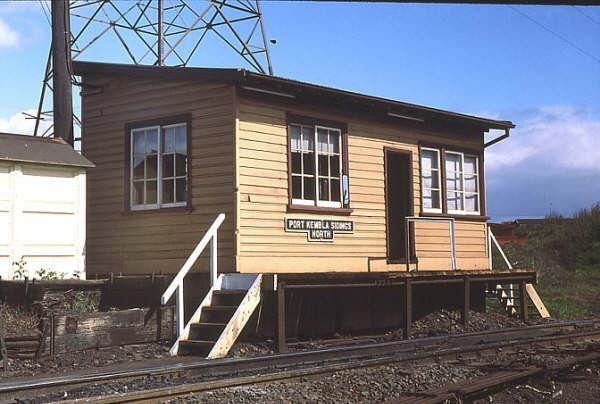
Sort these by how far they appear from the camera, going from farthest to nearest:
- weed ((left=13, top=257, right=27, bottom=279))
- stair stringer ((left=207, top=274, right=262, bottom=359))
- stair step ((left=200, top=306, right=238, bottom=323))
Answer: weed ((left=13, top=257, right=27, bottom=279))
stair step ((left=200, top=306, right=238, bottom=323))
stair stringer ((left=207, top=274, right=262, bottom=359))

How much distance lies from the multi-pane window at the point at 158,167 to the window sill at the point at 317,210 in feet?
6.47

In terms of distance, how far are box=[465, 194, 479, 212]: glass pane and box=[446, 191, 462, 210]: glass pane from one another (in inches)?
10.6

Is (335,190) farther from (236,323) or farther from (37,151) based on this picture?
(37,151)

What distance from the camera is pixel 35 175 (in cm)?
1202

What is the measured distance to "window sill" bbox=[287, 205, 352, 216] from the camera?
42.9 ft

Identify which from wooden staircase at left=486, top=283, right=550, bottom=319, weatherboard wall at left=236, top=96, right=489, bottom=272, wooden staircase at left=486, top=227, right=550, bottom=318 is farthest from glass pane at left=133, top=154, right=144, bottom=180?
wooden staircase at left=486, top=283, right=550, bottom=319

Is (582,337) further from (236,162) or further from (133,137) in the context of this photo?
(133,137)

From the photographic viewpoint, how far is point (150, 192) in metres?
13.5

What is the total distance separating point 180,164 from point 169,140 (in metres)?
0.56

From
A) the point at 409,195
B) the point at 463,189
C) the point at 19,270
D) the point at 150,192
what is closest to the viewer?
the point at 19,270

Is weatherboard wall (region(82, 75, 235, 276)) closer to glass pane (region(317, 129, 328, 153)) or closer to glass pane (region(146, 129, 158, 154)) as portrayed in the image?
glass pane (region(146, 129, 158, 154))

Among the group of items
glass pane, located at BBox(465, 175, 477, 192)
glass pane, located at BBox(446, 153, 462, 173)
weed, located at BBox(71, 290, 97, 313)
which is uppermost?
glass pane, located at BBox(446, 153, 462, 173)

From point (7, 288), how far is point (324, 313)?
5.63 meters

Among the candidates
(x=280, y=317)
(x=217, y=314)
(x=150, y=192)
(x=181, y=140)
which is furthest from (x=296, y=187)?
(x=217, y=314)
